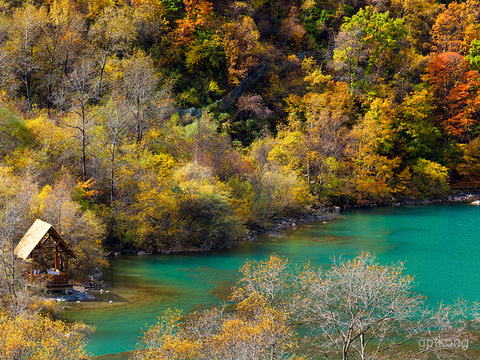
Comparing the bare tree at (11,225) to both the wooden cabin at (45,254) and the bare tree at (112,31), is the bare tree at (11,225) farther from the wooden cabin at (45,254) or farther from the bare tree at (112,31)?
the bare tree at (112,31)

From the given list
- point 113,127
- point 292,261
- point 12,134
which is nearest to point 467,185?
point 292,261

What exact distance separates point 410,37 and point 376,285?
7090 centimetres

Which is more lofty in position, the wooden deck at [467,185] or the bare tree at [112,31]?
the bare tree at [112,31]

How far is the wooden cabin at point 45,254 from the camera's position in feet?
84.0

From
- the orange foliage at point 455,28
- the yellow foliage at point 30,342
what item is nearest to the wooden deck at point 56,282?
the yellow foliage at point 30,342

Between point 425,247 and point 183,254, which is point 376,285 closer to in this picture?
point 183,254

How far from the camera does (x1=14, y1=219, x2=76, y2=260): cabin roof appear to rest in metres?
25.4

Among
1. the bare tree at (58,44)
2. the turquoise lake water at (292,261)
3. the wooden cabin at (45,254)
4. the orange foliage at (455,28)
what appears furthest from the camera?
the orange foliage at (455,28)

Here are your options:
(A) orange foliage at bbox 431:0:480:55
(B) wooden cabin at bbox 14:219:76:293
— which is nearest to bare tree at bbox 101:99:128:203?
(B) wooden cabin at bbox 14:219:76:293

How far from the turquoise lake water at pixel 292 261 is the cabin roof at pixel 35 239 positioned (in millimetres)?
3703

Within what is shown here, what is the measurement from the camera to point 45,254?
28.2 meters

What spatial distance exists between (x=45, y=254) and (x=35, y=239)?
265cm

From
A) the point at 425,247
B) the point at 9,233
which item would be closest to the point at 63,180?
the point at 9,233

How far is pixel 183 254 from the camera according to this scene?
38.9 m
